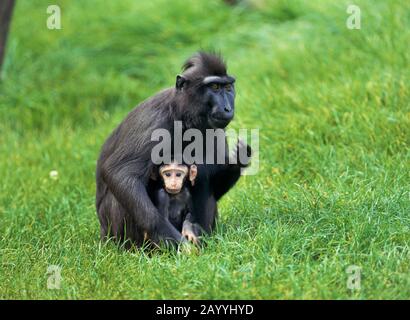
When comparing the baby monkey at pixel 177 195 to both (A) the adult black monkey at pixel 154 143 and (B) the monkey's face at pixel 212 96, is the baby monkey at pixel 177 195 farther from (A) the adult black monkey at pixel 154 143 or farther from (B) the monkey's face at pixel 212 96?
(B) the monkey's face at pixel 212 96

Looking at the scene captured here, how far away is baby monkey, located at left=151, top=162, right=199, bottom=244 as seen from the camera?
5.95 metres

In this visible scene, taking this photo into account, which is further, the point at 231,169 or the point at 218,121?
the point at 231,169

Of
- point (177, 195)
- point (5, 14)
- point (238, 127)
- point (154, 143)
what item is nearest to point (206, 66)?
point (154, 143)

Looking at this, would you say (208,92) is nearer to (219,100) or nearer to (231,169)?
(219,100)

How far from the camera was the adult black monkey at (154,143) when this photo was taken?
230 inches

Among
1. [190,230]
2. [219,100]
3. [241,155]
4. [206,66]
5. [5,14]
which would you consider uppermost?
[5,14]

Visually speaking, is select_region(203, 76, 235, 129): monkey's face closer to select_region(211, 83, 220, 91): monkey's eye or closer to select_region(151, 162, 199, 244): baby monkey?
select_region(211, 83, 220, 91): monkey's eye

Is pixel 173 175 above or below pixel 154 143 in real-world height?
below

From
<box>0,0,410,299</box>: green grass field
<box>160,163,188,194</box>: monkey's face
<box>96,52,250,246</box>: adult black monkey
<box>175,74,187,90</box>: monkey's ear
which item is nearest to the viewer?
<box>0,0,410,299</box>: green grass field

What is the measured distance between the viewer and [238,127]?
830 centimetres

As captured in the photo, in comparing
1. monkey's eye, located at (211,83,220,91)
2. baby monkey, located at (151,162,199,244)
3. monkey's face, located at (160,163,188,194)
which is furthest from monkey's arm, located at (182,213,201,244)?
monkey's eye, located at (211,83,220,91)

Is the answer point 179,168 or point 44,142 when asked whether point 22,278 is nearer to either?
point 179,168

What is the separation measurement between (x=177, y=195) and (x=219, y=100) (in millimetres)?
773

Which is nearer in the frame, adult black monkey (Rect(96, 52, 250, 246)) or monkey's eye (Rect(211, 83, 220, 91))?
adult black monkey (Rect(96, 52, 250, 246))
